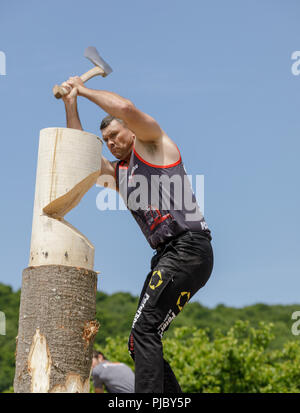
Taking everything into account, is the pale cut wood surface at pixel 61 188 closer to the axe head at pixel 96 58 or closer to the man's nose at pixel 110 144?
the man's nose at pixel 110 144

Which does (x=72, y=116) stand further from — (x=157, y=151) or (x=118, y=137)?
(x=157, y=151)

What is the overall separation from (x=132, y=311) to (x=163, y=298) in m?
19.0

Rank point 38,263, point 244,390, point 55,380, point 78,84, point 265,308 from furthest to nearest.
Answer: point 265,308
point 244,390
point 78,84
point 38,263
point 55,380

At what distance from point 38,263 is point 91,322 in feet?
1.71

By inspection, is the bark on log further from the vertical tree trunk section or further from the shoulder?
the shoulder

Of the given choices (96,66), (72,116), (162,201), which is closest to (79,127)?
(72,116)

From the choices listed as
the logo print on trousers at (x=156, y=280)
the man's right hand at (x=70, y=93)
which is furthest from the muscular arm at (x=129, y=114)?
the logo print on trousers at (x=156, y=280)

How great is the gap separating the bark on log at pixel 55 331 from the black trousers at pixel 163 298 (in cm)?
34

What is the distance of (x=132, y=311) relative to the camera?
22.4 meters

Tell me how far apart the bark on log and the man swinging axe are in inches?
13.5

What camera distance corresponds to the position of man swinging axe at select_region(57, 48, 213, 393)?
144 inches
